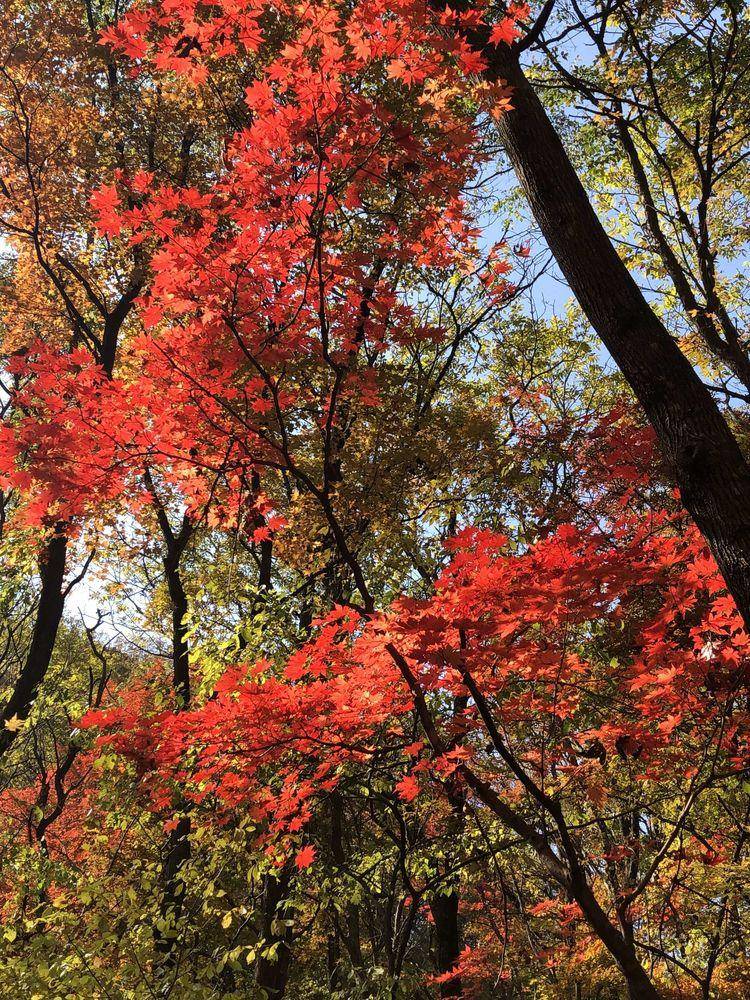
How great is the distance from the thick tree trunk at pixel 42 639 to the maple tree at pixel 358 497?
0.07 m

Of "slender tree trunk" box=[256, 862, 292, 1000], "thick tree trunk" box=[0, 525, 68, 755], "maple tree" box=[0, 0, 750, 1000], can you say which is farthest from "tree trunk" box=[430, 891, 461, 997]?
"thick tree trunk" box=[0, 525, 68, 755]

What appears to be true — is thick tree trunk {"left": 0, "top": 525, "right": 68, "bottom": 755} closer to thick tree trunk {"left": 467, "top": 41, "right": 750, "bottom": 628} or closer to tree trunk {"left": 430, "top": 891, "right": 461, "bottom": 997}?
tree trunk {"left": 430, "top": 891, "right": 461, "bottom": 997}

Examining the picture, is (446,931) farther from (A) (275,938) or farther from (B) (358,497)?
(B) (358,497)

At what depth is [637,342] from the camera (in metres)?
2.98

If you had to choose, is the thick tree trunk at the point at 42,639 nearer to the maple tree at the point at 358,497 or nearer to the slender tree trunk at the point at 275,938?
the maple tree at the point at 358,497

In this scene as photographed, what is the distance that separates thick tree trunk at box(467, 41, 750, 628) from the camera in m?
2.63

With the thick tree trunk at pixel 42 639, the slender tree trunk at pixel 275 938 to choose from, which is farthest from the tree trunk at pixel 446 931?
the thick tree trunk at pixel 42 639

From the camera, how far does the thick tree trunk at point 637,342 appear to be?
263 centimetres

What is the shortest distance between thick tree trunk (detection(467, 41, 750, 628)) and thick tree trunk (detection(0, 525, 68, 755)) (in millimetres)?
6474

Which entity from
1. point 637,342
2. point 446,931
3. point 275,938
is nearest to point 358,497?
point 637,342

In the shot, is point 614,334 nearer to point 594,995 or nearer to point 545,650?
point 545,650

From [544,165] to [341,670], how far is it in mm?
3128

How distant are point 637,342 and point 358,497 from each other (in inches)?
152

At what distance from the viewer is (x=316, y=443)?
280 inches
